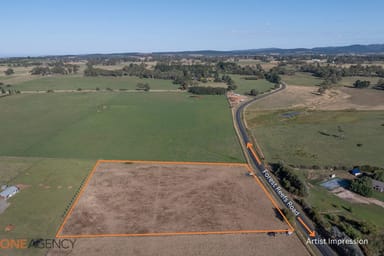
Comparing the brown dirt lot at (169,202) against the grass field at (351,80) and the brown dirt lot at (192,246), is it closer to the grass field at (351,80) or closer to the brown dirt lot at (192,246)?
the brown dirt lot at (192,246)

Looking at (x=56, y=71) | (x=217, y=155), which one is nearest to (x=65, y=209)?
(x=217, y=155)

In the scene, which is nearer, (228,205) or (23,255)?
(23,255)

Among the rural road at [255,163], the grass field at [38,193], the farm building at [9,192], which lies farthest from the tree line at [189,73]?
the farm building at [9,192]

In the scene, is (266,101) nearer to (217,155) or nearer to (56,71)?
(217,155)

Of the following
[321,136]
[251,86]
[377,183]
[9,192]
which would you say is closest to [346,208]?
[377,183]

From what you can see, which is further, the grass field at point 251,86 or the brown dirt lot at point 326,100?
the grass field at point 251,86
